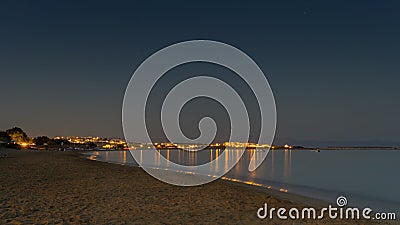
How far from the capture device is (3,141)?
265 ft

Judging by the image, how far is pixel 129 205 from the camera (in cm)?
996

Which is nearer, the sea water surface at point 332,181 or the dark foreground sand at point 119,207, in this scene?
the dark foreground sand at point 119,207

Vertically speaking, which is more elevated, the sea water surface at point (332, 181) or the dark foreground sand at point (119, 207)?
the dark foreground sand at point (119, 207)

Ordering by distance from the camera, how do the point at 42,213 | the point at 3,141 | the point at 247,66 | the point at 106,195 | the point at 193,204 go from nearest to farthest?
the point at 42,213
the point at 193,204
the point at 106,195
the point at 247,66
the point at 3,141

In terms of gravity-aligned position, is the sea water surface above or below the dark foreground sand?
below

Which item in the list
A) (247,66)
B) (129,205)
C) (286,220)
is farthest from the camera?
(247,66)

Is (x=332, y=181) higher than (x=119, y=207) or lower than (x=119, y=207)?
lower

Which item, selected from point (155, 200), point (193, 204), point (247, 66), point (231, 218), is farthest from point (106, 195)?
point (247, 66)

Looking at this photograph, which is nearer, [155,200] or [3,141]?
[155,200]

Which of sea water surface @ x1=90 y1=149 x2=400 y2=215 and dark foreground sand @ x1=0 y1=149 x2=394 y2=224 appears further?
sea water surface @ x1=90 y1=149 x2=400 y2=215

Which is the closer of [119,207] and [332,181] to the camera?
[119,207]

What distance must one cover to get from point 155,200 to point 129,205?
132cm

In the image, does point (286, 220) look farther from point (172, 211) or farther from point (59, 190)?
point (59, 190)

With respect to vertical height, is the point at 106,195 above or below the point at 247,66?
below
